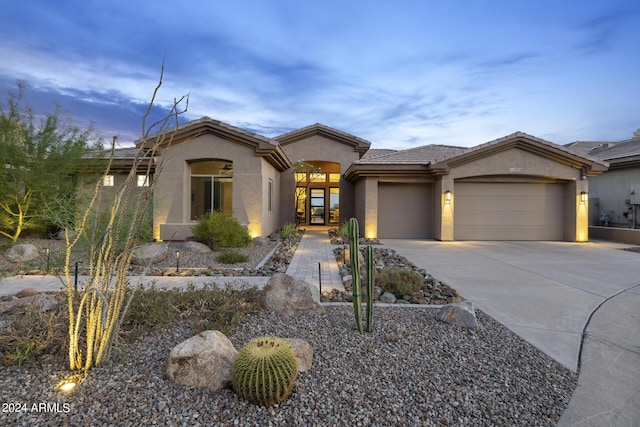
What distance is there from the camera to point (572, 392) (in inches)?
108

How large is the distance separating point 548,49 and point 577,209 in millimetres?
6639

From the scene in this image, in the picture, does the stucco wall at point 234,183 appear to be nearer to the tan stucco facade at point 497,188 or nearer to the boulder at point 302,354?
the tan stucco facade at point 497,188

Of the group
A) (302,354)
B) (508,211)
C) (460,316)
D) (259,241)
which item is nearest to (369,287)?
(302,354)

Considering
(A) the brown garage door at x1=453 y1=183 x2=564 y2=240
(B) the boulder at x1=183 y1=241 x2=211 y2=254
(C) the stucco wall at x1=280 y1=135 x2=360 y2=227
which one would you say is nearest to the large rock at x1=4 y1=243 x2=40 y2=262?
(B) the boulder at x1=183 y1=241 x2=211 y2=254

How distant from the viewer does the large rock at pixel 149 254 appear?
8172 mm

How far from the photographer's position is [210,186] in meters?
12.2

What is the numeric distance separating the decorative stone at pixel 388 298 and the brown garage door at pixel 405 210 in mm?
9684

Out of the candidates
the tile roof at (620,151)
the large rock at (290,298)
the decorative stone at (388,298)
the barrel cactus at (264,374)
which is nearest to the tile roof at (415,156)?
the tile roof at (620,151)

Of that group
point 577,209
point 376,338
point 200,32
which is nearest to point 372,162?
point 200,32

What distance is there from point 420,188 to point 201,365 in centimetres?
1366

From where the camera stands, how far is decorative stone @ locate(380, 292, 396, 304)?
205 inches

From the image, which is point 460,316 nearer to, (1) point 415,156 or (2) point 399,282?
(2) point 399,282

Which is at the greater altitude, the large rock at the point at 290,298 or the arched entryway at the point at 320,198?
the arched entryway at the point at 320,198

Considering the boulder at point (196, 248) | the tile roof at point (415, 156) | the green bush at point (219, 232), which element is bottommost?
the boulder at point (196, 248)
